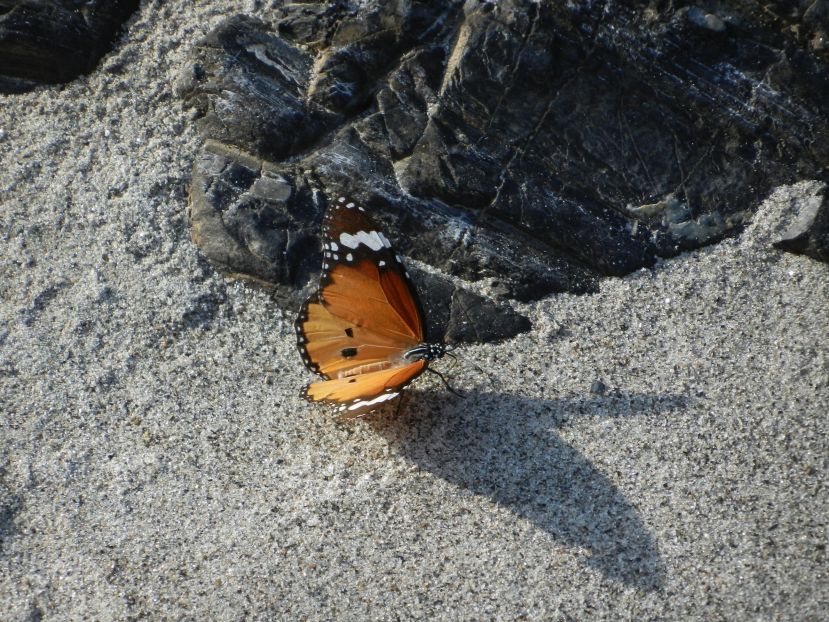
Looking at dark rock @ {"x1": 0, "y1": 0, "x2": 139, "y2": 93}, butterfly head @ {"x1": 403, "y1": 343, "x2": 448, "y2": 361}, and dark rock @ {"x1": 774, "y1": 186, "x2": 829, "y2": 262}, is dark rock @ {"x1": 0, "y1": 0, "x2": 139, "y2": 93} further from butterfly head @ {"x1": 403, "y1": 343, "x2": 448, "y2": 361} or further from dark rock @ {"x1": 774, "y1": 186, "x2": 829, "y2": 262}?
dark rock @ {"x1": 774, "y1": 186, "x2": 829, "y2": 262}

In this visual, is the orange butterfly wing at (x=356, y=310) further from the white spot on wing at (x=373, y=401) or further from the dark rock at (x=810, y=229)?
the dark rock at (x=810, y=229)

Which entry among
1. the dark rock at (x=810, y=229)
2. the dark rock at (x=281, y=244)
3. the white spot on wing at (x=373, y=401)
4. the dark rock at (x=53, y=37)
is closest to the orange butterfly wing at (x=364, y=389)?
the white spot on wing at (x=373, y=401)

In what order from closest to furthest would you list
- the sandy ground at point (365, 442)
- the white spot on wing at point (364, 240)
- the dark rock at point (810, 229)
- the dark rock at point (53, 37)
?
the sandy ground at point (365, 442)
the white spot on wing at point (364, 240)
the dark rock at point (810, 229)
the dark rock at point (53, 37)

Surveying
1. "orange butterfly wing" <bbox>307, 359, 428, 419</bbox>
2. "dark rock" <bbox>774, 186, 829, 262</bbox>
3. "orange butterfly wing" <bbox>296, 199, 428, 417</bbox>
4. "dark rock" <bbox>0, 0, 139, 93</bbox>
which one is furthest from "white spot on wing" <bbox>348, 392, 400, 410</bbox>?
"dark rock" <bbox>0, 0, 139, 93</bbox>

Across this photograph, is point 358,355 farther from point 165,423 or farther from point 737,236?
point 737,236

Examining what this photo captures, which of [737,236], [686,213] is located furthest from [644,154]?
[737,236]

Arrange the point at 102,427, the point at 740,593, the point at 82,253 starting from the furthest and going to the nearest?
the point at 82,253 < the point at 102,427 < the point at 740,593

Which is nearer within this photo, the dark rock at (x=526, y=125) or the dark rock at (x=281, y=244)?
the dark rock at (x=526, y=125)
